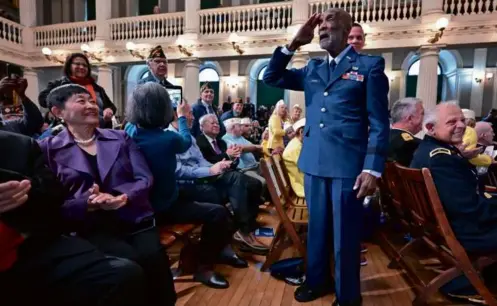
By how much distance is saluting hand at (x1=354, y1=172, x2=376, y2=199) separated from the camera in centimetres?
153

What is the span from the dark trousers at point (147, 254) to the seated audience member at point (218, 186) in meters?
0.77

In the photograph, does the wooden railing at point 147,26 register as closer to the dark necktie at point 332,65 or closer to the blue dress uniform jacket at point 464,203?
the dark necktie at point 332,65

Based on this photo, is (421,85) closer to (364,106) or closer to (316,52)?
(316,52)

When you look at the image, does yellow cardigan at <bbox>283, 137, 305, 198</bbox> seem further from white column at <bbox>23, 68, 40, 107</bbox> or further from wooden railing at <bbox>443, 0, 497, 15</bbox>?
white column at <bbox>23, 68, 40, 107</bbox>

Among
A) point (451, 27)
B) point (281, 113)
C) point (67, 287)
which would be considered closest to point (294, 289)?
point (67, 287)

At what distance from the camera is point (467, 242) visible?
1731 millimetres

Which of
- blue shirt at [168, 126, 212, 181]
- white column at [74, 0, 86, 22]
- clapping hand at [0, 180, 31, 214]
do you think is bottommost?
blue shirt at [168, 126, 212, 181]

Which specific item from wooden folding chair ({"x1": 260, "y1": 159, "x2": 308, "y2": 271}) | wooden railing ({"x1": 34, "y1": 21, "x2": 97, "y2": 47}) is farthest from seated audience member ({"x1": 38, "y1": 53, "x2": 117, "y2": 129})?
wooden railing ({"x1": 34, "y1": 21, "x2": 97, "y2": 47})

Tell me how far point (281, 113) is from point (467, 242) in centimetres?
337

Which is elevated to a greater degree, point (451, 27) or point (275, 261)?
point (451, 27)

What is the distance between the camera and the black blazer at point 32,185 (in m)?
1.13

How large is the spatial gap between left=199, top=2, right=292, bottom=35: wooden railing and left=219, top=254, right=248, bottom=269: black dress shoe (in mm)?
6778

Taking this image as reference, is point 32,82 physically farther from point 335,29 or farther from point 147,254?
point 335,29

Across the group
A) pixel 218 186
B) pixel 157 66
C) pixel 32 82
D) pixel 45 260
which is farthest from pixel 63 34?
pixel 45 260
